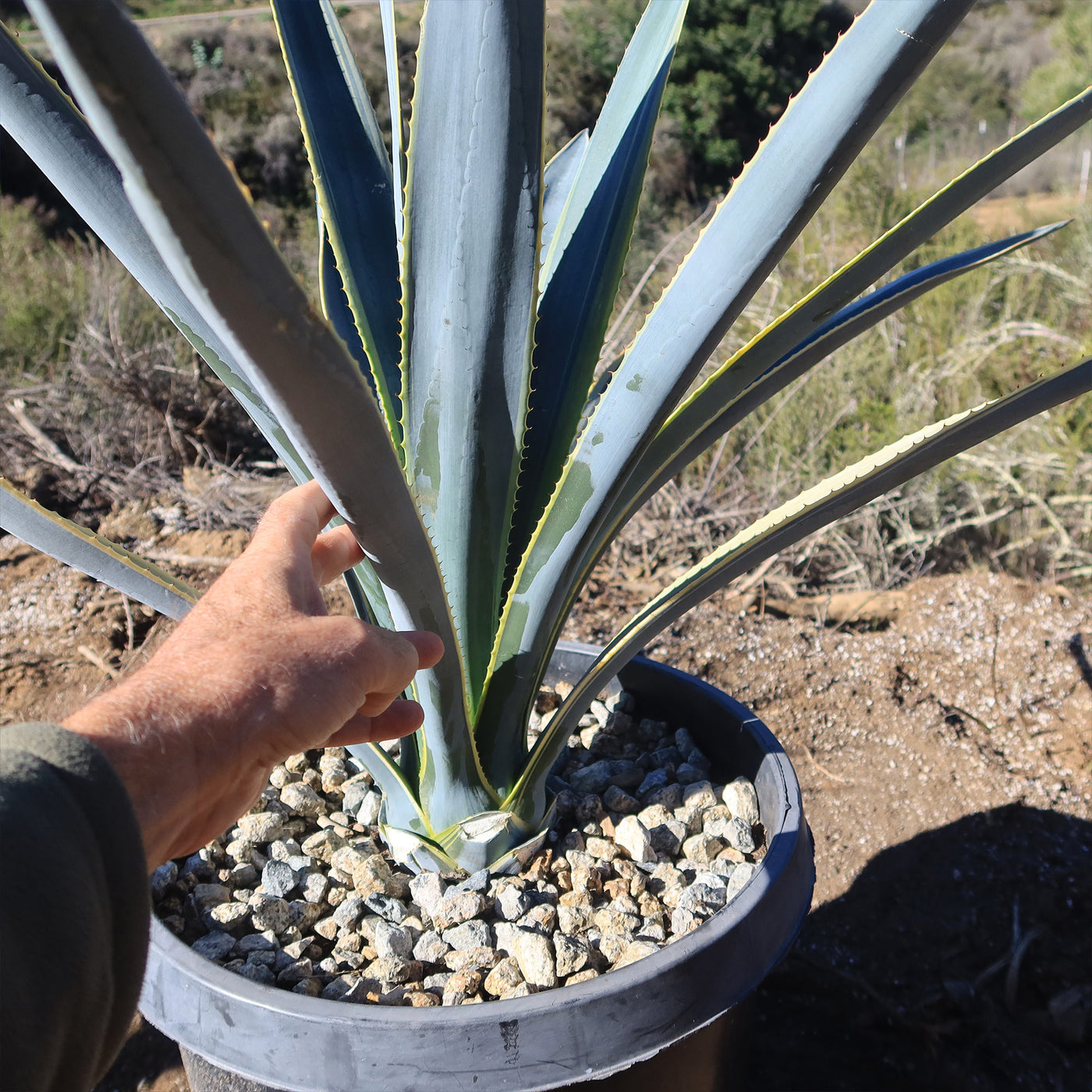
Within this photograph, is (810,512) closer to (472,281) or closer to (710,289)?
(710,289)

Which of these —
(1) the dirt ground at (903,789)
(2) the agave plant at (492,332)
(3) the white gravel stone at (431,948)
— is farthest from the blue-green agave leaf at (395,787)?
(1) the dirt ground at (903,789)

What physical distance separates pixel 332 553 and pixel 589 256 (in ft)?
1.09

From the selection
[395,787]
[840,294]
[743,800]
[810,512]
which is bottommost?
[743,800]

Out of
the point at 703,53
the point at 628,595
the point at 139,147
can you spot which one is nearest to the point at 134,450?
the point at 628,595

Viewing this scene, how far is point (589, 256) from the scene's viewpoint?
76cm

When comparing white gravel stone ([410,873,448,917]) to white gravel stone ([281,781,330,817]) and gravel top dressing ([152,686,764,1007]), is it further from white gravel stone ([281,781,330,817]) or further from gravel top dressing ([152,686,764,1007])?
white gravel stone ([281,781,330,817])

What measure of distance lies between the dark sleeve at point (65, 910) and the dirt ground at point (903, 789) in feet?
2.45

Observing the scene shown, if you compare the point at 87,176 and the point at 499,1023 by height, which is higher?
the point at 87,176

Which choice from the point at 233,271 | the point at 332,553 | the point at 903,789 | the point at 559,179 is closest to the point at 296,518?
the point at 332,553

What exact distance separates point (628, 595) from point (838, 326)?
132cm

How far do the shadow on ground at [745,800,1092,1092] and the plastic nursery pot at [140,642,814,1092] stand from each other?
Result: 1.70 feet

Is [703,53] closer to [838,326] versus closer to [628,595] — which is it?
[628,595]

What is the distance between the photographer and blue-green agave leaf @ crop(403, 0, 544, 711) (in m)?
0.57

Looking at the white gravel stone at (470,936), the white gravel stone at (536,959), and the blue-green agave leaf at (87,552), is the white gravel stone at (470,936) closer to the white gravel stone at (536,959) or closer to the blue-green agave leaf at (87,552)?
the white gravel stone at (536,959)
